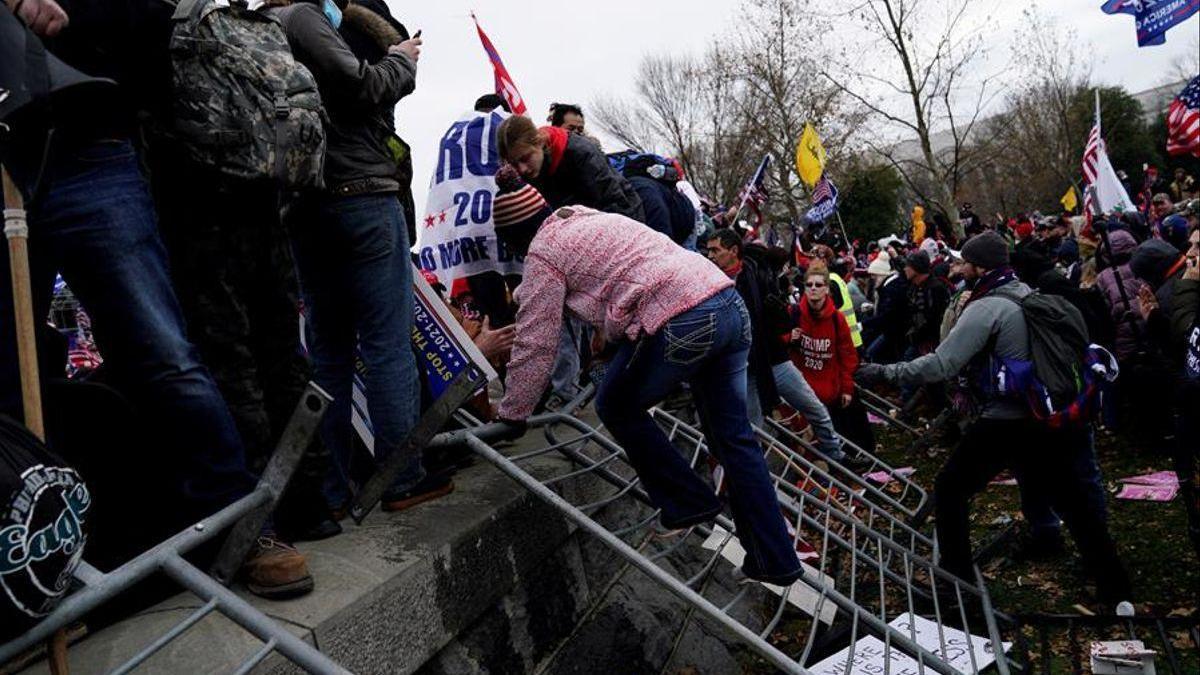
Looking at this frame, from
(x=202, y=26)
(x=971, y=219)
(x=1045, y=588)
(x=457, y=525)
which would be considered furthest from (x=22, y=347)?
(x=971, y=219)

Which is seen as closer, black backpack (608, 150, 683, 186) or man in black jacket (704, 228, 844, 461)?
black backpack (608, 150, 683, 186)

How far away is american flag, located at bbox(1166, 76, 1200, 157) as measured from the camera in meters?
10.2

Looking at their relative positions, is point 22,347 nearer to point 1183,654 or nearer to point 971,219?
point 1183,654

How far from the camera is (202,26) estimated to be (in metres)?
2.47

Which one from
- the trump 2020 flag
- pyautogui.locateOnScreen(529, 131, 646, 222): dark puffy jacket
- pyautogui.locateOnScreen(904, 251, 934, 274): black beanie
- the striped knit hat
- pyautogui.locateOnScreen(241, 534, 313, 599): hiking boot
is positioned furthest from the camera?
pyautogui.locateOnScreen(904, 251, 934, 274): black beanie

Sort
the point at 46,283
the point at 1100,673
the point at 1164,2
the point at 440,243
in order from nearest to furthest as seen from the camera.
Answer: the point at 46,283
the point at 1100,673
the point at 440,243
the point at 1164,2

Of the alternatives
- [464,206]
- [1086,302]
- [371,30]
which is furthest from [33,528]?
[1086,302]

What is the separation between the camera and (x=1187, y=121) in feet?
33.9

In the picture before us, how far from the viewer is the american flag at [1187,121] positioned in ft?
33.4

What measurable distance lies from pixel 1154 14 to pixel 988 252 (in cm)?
762

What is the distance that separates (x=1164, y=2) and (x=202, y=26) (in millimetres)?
11223

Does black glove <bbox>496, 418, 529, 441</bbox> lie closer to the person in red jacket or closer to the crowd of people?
the crowd of people

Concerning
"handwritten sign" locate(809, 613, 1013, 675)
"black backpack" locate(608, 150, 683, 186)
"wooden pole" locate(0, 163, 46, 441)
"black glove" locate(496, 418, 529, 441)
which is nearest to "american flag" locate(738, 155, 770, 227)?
"black backpack" locate(608, 150, 683, 186)

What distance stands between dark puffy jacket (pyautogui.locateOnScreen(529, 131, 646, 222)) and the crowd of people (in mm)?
12
